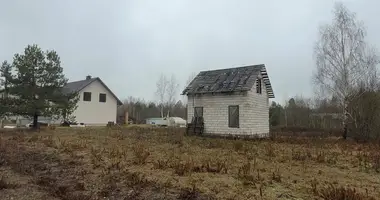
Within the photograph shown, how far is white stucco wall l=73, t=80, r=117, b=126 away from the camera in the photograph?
36.3 m

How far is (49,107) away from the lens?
862 inches

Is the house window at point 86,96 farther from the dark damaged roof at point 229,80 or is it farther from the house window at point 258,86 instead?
the house window at point 258,86

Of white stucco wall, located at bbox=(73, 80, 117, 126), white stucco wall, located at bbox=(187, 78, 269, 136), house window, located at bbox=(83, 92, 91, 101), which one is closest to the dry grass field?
white stucco wall, located at bbox=(187, 78, 269, 136)

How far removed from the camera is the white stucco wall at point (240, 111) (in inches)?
792

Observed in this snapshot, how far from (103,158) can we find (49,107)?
13555 millimetres

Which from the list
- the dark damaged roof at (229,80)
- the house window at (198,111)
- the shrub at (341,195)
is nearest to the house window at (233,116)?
the dark damaged roof at (229,80)

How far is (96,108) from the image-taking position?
124 feet

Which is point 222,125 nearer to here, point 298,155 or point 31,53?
point 298,155

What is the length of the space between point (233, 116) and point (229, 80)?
9.01 ft

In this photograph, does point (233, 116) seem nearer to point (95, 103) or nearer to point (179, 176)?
point (179, 176)

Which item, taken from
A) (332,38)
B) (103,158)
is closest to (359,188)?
(103,158)

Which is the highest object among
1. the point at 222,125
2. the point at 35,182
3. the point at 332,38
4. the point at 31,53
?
the point at 332,38

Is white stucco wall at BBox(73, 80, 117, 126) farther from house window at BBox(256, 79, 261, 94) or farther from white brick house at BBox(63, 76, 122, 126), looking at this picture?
house window at BBox(256, 79, 261, 94)

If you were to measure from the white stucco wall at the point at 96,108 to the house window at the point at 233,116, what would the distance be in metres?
21.0
